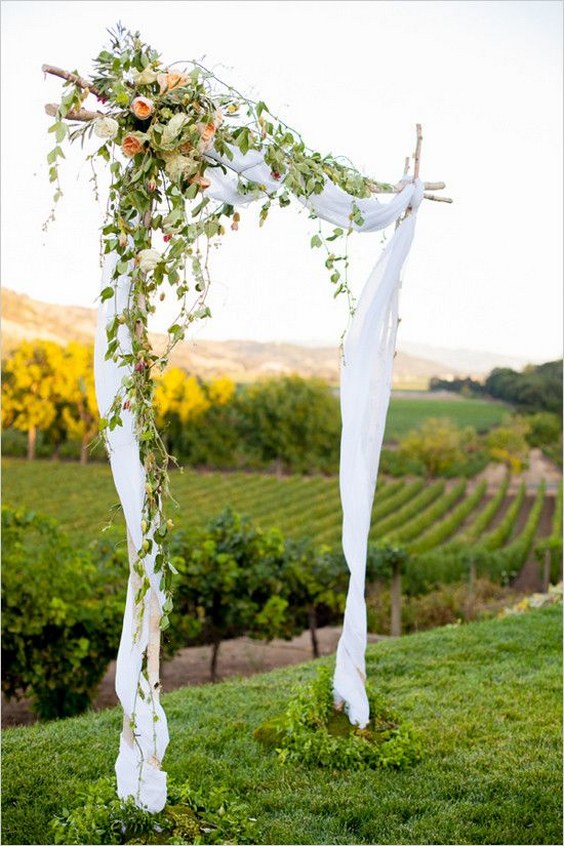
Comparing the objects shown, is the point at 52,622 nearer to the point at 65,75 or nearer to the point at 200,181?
the point at 200,181

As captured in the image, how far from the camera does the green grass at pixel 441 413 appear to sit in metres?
57.3

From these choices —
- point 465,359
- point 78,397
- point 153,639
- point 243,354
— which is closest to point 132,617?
point 153,639

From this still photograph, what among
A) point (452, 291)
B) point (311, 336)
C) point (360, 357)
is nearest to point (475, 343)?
point (311, 336)

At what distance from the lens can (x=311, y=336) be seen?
8050cm

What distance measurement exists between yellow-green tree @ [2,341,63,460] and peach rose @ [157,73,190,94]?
35025 millimetres

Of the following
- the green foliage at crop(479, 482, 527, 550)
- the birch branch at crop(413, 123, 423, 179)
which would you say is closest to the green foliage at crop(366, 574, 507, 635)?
the green foliage at crop(479, 482, 527, 550)

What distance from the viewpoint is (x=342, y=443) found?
455 cm

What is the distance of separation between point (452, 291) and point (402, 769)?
53344 mm

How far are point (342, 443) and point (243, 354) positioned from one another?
66.6 meters

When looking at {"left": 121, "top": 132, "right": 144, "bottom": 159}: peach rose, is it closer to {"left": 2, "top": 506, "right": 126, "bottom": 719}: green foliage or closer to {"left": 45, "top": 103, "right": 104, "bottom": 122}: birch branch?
{"left": 45, "top": 103, "right": 104, "bottom": 122}: birch branch

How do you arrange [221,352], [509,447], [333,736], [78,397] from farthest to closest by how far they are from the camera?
1. [221,352]
2. [509,447]
3. [78,397]
4. [333,736]

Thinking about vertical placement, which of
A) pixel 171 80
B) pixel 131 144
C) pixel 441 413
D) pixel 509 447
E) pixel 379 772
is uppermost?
pixel 171 80

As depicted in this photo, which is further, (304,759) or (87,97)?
(304,759)

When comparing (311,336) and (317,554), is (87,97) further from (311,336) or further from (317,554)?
(311,336)
